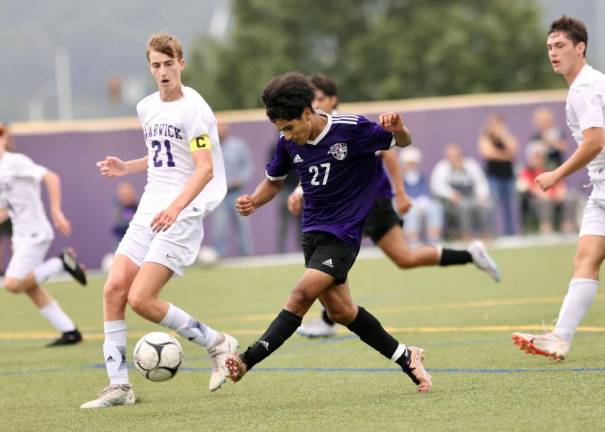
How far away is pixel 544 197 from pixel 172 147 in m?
14.4

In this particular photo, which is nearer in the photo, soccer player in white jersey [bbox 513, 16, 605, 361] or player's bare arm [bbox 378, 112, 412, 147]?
player's bare arm [bbox 378, 112, 412, 147]

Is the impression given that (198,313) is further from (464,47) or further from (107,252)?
(464,47)

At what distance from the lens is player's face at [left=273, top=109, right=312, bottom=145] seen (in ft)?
23.1

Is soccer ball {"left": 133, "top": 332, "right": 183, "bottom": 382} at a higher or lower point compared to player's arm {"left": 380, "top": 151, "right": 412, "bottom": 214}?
lower

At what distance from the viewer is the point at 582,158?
23.8 feet

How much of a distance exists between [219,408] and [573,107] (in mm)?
2701

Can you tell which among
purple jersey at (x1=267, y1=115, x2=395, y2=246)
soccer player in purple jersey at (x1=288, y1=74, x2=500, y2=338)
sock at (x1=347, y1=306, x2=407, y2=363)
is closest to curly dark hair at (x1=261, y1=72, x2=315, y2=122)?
purple jersey at (x1=267, y1=115, x2=395, y2=246)

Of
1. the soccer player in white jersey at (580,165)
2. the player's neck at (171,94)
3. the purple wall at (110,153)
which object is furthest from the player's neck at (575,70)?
the purple wall at (110,153)

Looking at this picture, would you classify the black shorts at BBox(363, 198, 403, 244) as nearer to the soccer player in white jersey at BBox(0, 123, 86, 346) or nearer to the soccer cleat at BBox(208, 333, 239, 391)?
the soccer cleat at BBox(208, 333, 239, 391)

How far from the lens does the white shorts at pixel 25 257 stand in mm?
11062

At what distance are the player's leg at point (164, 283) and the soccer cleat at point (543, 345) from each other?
176cm

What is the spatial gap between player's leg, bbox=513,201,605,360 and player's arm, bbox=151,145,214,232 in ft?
6.86

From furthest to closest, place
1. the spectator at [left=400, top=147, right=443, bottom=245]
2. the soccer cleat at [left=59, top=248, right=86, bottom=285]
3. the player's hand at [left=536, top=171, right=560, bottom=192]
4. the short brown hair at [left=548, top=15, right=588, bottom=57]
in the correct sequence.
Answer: the spectator at [left=400, top=147, right=443, bottom=245] → the soccer cleat at [left=59, top=248, right=86, bottom=285] → the short brown hair at [left=548, top=15, right=588, bottom=57] → the player's hand at [left=536, top=171, right=560, bottom=192]

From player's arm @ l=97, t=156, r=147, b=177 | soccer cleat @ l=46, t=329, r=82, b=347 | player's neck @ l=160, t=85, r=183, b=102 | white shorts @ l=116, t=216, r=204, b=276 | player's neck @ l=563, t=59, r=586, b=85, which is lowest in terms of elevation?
soccer cleat @ l=46, t=329, r=82, b=347
